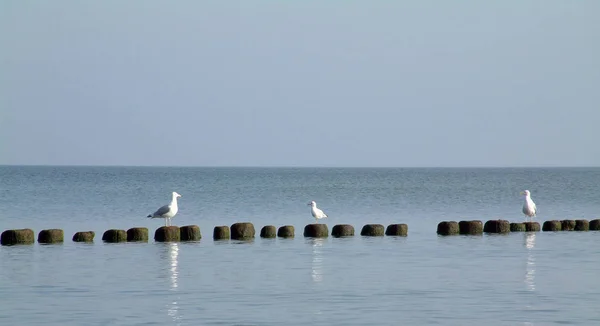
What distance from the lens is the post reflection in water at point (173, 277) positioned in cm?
1812

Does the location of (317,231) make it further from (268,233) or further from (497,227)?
(497,227)

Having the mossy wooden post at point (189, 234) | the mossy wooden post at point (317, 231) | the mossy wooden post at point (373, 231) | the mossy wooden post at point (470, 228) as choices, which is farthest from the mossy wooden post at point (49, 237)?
the mossy wooden post at point (470, 228)

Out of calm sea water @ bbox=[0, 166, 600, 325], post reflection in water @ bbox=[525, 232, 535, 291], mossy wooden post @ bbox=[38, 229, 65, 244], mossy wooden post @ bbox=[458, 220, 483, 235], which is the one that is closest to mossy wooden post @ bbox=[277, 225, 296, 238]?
calm sea water @ bbox=[0, 166, 600, 325]

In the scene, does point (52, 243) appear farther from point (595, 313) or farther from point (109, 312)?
point (595, 313)

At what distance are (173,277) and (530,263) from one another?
824cm

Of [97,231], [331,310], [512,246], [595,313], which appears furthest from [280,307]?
[97,231]

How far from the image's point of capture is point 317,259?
2734 centimetres

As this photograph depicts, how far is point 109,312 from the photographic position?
723 inches

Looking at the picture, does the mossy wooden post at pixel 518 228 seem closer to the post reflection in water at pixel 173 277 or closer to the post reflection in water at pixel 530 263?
the post reflection in water at pixel 530 263

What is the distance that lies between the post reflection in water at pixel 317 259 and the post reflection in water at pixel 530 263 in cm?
406

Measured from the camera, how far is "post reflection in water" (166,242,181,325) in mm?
18125

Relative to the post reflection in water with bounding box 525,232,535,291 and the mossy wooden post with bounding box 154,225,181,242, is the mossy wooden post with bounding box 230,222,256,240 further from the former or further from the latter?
the post reflection in water with bounding box 525,232,535,291

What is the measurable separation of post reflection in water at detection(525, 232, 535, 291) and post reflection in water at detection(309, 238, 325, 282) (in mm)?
4060

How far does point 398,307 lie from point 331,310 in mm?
1142
